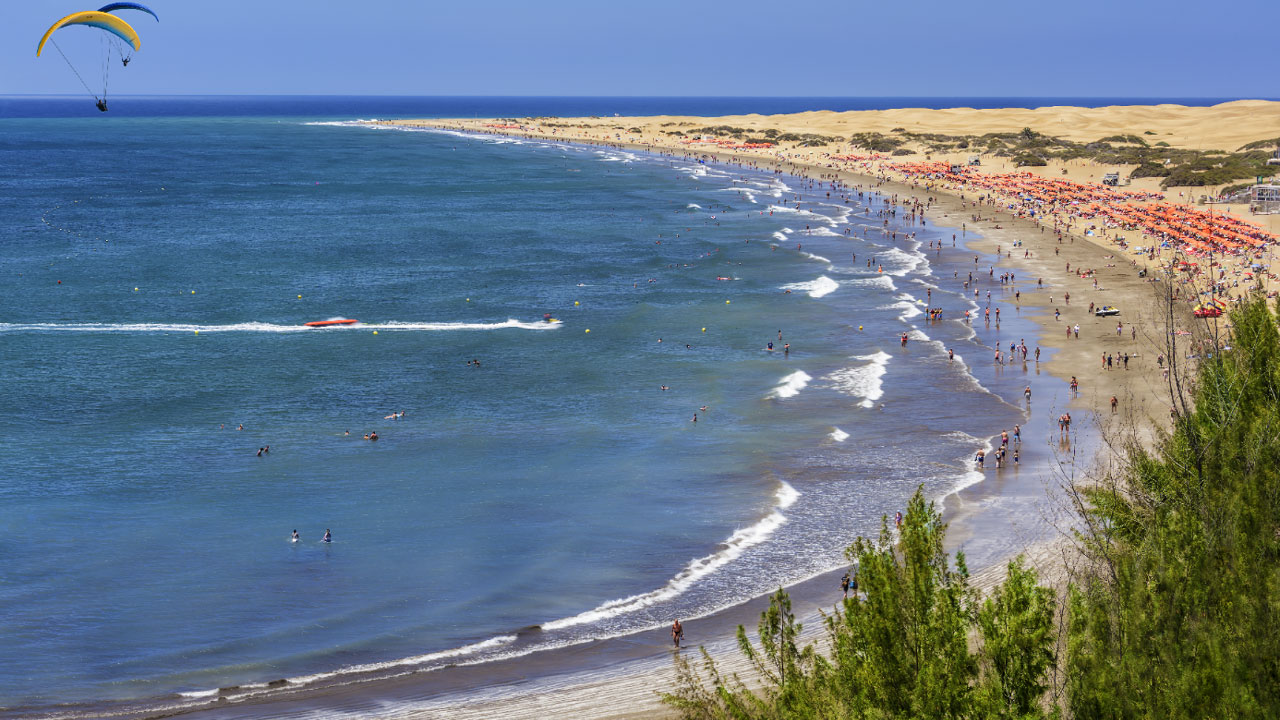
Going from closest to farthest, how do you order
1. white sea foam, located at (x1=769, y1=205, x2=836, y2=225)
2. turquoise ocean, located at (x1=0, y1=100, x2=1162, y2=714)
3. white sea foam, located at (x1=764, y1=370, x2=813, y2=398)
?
turquoise ocean, located at (x1=0, y1=100, x2=1162, y2=714)
white sea foam, located at (x1=764, y1=370, x2=813, y2=398)
white sea foam, located at (x1=769, y1=205, x2=836, y2=225)

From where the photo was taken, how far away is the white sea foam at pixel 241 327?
69.4m

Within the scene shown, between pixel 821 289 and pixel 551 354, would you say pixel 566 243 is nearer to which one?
pixel 821 289

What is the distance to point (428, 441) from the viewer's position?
4797 cm

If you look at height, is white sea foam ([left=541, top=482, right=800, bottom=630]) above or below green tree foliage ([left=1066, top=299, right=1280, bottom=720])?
below

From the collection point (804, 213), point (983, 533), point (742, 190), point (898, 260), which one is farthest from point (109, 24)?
point (742, 190)

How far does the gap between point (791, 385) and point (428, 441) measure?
19.3 metres

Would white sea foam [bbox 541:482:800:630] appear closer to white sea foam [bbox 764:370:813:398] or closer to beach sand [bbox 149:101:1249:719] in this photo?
beach sand [bbox 149:101:1249:719]

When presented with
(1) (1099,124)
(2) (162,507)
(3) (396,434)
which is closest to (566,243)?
(3) (396,434)

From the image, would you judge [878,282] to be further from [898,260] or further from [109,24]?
[109,24]

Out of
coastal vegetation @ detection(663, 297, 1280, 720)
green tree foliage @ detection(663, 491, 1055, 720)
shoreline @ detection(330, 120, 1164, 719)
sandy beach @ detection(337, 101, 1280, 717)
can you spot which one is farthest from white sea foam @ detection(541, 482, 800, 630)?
green tree foliage @ detection(663, 491, 1055, 720)

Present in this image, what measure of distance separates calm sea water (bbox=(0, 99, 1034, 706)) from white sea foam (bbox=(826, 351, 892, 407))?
272 millimetres

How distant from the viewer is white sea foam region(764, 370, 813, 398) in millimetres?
54562

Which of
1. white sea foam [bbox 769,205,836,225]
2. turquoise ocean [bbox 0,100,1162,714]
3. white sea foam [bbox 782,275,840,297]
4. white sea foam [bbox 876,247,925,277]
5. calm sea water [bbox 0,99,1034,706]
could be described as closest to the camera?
turquoise ocean [bbox 0,100,1162,714]

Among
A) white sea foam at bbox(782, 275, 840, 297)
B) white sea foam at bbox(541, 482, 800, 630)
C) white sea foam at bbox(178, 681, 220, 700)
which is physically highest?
white sea foam at bbox(782, 275, 840, 297)
